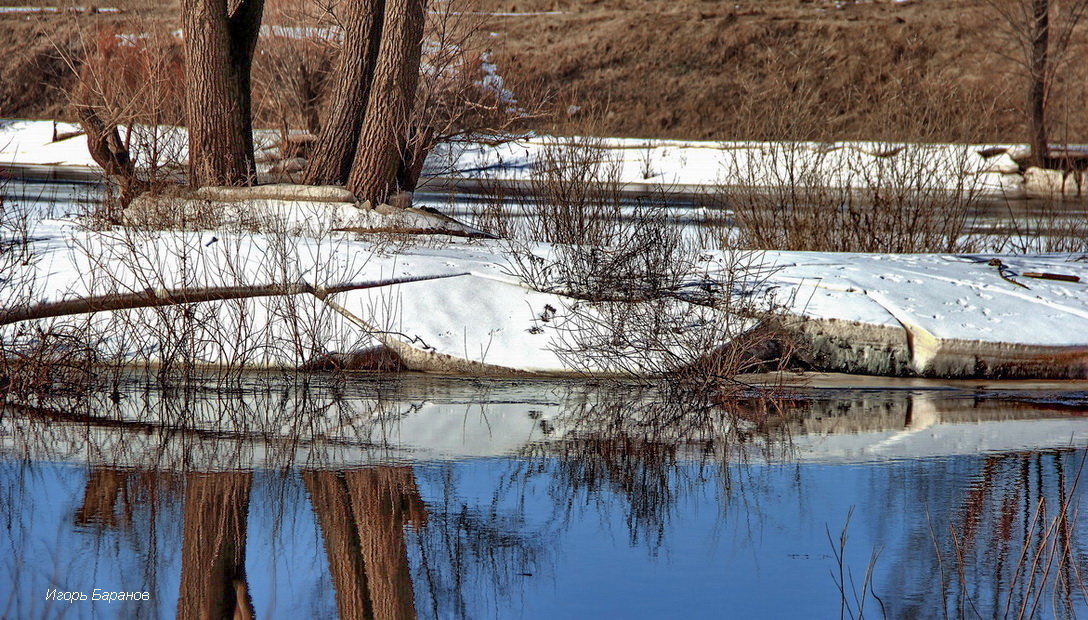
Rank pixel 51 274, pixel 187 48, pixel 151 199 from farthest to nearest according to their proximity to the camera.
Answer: pixel 187 48 → pixel 151 199 → pixel 51 274

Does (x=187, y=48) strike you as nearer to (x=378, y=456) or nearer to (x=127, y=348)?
(x=127, y=348)

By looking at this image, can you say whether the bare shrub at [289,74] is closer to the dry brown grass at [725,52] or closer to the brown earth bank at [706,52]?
the brown earth bank at [706,52]

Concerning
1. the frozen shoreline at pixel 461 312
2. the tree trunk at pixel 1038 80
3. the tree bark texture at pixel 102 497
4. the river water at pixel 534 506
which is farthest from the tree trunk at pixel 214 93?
the tree trunk at pixel 1038 80

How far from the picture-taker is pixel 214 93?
11.6 meters

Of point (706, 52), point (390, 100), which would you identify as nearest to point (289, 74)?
point (390, 100)

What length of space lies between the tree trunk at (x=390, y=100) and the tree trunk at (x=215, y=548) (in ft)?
20.2

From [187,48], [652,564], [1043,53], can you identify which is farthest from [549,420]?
[1043,53]

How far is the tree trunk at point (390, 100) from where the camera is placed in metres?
11.4

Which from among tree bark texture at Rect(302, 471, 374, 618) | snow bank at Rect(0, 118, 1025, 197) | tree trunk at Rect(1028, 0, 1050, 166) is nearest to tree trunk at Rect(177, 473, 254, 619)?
tree bark texture at Rect(302, 471, 374, 618)

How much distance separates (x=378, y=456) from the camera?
239 inches

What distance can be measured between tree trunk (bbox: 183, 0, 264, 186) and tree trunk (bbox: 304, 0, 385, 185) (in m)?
0.82

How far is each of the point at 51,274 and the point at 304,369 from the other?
2.27 m

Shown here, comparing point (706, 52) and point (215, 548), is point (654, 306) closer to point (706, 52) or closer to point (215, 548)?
point (215, 548)

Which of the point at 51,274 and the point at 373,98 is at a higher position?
the point at 373,98
